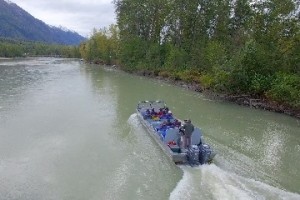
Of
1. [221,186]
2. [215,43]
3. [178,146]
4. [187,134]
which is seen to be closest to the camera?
[221,186]

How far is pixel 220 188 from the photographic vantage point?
47.1ft

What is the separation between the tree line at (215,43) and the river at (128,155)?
3397mm

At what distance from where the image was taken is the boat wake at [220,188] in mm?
13852

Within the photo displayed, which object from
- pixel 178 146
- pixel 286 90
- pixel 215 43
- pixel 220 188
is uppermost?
pixel 215 43

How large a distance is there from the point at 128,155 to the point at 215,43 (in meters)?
29.9

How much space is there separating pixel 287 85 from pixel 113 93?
729 inches

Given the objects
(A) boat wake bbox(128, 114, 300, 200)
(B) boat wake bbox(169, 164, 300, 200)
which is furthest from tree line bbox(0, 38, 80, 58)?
(B) boat wake bbox(169, 164, 300, 200)

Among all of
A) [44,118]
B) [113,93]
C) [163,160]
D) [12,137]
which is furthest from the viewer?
[113,93]

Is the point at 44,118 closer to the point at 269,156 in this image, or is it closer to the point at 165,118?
the point at 165,118

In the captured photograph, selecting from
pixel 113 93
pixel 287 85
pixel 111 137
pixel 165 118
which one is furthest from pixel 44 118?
pixel 287 85

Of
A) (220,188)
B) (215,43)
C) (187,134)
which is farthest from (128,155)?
(215,43)

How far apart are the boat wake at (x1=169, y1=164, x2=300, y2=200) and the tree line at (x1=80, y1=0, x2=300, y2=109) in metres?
15.8

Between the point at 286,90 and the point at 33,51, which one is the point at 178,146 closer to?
the point at 286,90

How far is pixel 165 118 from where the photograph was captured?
2464 cm
